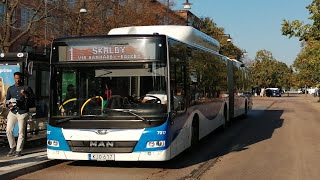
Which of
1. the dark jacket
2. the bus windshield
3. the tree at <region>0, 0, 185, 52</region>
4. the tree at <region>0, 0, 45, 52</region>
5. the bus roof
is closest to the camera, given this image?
the bus windshield

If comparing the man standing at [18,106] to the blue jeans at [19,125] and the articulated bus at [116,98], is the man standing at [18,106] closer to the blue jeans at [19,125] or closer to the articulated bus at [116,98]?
the blue jeans at [19,125]

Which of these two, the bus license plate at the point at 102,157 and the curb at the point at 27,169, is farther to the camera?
the bus license plate at the point at 102,157

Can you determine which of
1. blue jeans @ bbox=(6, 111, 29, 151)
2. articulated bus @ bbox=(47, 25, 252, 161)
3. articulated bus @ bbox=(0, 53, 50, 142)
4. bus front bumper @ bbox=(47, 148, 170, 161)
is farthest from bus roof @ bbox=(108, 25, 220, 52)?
bus front bumper @ bbox=(47, 148, 170, 161)

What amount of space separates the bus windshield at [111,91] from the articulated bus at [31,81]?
2.19m

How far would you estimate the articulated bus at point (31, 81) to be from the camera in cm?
1235

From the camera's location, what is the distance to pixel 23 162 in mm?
9977

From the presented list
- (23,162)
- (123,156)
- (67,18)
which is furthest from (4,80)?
(67,18)

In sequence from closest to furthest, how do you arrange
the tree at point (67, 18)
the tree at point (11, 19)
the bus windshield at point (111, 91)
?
the bus windshield at point (111, 91), the tree at point (11, 19), the tree at point (67, 18)

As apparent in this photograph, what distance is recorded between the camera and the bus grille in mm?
9344

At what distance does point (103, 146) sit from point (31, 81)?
4776 mm

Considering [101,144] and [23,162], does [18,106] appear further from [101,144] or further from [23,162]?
[101,144]

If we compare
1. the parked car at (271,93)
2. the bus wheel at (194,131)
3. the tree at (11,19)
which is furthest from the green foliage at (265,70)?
the bus wheel at (194,131)

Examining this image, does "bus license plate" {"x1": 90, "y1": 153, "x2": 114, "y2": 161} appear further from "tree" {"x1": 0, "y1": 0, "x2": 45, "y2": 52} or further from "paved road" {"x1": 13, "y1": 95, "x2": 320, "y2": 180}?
"tree" {"x1": 0, "y1": 0, "x2": 45, "y2": 52}

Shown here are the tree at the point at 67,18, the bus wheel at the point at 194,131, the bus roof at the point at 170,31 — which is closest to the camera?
the bus wheel at the point at 194,131
